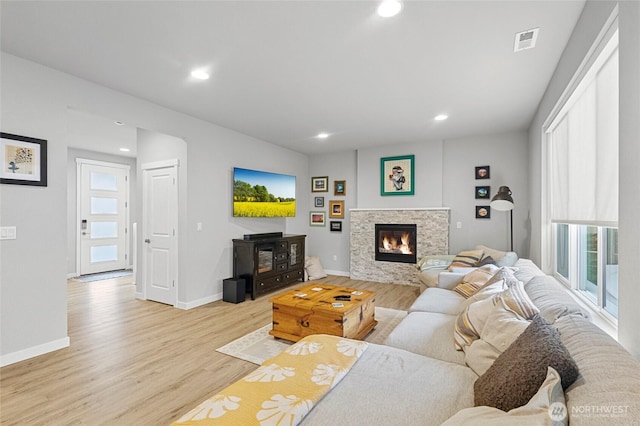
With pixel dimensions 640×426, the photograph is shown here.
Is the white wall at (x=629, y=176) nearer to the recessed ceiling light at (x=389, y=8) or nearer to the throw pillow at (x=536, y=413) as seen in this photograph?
the throw pillow at (x=536, y=413)

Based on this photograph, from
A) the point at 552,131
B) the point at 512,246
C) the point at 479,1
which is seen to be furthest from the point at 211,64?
the point at 512,246

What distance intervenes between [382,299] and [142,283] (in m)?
3.61

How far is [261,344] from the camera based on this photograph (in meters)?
2.92

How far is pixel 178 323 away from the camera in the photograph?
352cm

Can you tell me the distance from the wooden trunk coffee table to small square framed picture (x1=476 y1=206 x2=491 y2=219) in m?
2.89

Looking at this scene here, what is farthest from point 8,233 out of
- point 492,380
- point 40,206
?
point 492,380

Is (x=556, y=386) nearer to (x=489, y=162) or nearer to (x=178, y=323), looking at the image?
(x=178, y=323)

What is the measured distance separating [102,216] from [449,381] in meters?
7.44

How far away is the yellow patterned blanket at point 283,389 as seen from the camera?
1.14 metres

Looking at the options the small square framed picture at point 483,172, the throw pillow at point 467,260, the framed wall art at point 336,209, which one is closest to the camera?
the throw pillow at point 467,260

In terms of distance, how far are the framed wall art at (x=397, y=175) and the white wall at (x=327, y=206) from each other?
62 centimetres

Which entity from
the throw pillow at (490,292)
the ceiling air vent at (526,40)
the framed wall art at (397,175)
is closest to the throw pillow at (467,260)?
the framed wall art at (397,175)
